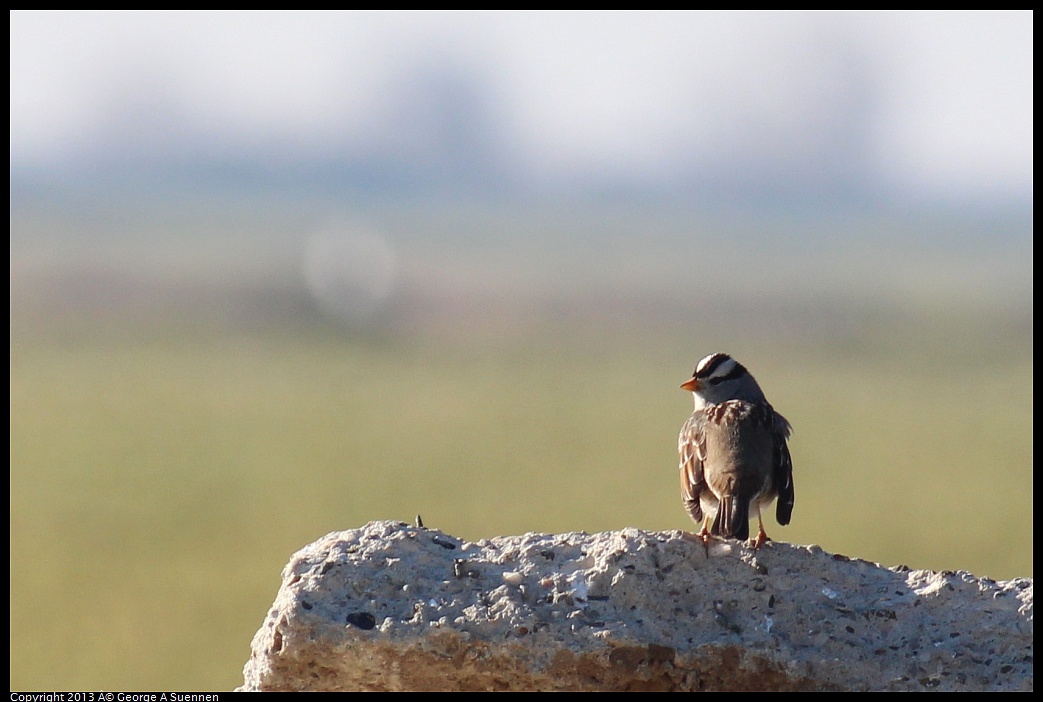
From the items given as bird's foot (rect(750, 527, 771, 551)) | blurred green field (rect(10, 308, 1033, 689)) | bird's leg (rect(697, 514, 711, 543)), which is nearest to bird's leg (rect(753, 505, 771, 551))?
bird's foot (rect(750, 527, 771, 551))

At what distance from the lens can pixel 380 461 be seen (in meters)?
48.8

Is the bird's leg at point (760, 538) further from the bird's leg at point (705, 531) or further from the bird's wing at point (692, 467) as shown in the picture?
the bird's wing at point (692, 467)

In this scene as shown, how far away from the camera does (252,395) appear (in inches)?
2672

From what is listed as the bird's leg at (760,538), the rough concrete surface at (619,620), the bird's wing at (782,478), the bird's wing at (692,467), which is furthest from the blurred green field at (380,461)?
the rough concrete surface at (619,620)

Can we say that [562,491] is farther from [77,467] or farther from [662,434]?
[77,467]

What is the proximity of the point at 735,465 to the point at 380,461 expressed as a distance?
140ft

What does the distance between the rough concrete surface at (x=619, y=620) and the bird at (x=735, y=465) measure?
2.52 ft

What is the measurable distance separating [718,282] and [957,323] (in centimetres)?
4059

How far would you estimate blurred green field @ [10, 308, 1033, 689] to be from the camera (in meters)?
31.5

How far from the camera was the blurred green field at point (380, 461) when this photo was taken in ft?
103

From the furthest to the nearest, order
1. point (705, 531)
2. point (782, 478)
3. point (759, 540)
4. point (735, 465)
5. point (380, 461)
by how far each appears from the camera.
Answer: point (380, 461), point (782, 478), point (735, 465), point (705, 531), point (759, 540)

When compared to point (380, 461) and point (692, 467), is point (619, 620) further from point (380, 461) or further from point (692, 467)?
point (380, 461)

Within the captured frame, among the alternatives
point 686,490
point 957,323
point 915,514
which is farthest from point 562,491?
point 957,323

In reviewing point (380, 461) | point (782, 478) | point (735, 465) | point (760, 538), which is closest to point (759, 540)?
point (760, 538)
